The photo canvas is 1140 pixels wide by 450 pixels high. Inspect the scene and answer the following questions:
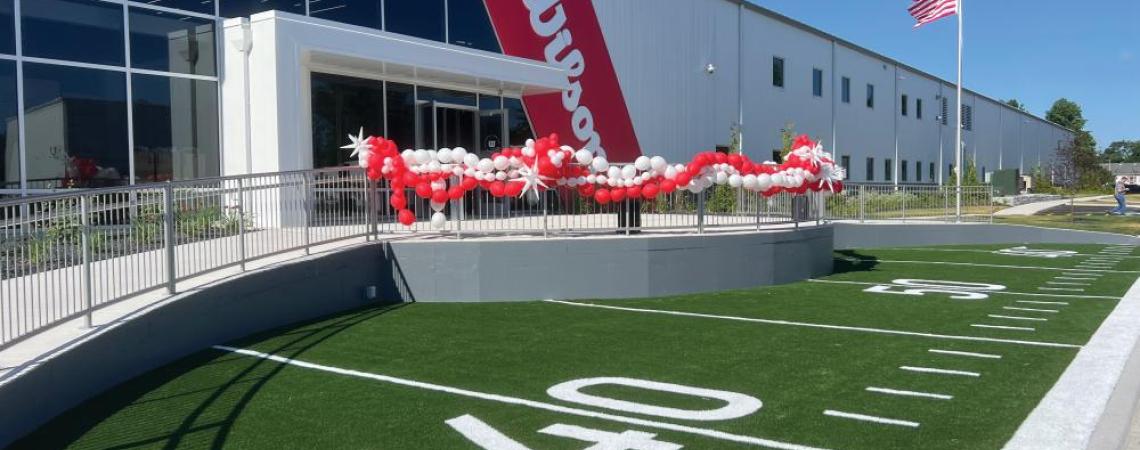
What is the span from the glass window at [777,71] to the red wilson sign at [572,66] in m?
10.4

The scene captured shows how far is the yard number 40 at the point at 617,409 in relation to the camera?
5.06 metres

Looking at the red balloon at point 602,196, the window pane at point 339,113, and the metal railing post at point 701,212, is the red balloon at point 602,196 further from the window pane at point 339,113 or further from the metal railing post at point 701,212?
the window pane at point 339,113

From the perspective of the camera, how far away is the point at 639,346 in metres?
8.06

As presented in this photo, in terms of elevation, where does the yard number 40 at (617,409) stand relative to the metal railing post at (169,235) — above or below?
below

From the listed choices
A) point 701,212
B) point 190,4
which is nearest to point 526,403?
point 701,212

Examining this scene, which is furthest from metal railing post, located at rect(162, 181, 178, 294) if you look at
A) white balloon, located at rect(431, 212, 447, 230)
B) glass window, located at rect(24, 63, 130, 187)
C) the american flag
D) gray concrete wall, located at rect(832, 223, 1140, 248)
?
the american flag

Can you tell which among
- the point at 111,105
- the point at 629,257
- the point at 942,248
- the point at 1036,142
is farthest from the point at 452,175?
the point at 1036,142

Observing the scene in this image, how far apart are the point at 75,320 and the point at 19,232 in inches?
45.9

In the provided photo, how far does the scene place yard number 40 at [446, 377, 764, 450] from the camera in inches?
199

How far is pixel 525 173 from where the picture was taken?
1062cm

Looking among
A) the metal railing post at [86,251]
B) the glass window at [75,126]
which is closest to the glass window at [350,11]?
the glass window at [75,126]

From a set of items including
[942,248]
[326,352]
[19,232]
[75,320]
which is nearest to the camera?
[19,232]

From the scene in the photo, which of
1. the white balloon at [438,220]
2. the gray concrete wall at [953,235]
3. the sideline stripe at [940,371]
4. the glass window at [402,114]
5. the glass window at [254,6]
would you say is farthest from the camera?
the gray concrete wall at [953,235]

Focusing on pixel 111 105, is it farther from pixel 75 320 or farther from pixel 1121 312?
pixel 1121 312
